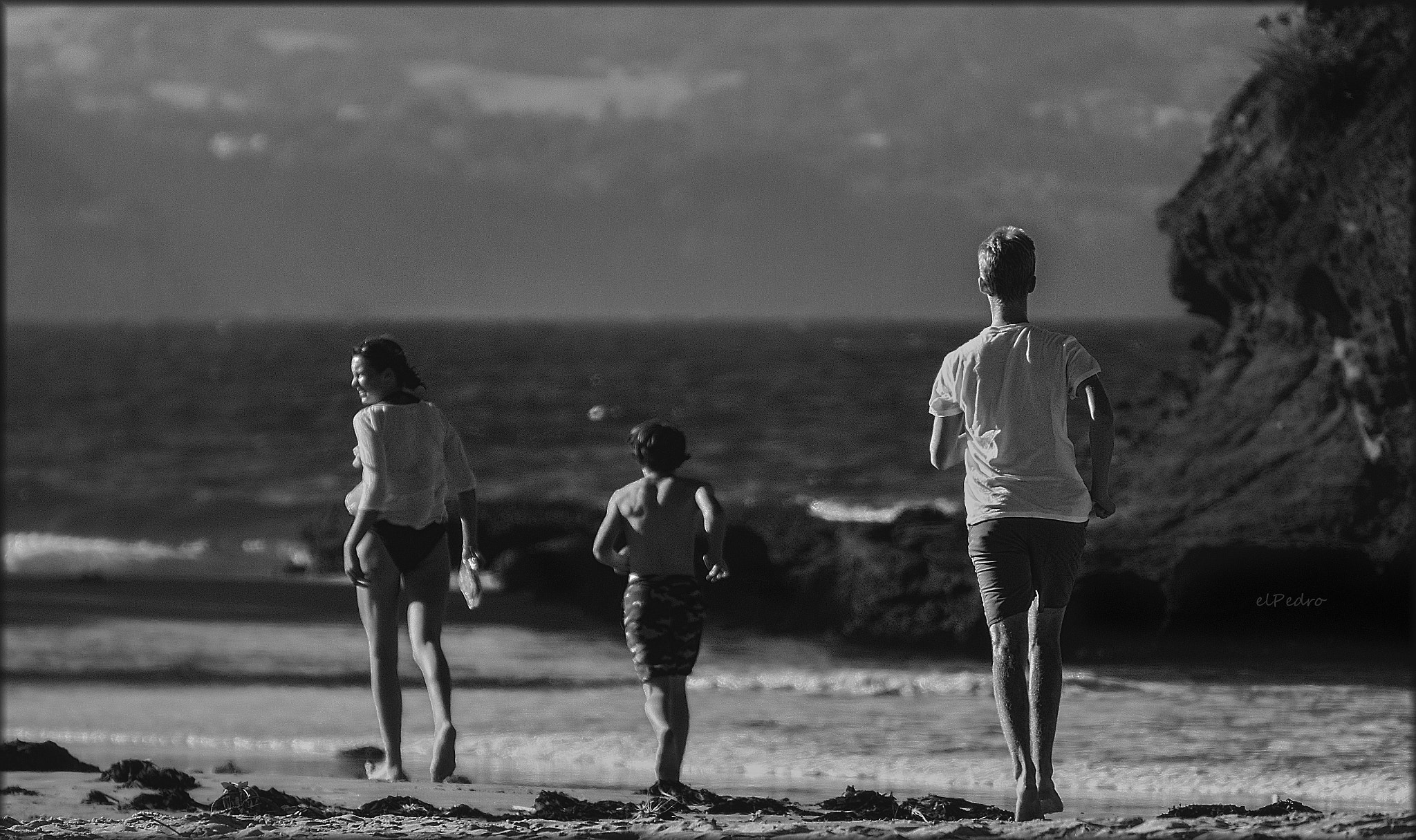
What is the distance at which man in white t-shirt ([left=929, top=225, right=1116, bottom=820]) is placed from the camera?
5.14m

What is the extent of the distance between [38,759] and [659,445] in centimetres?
322

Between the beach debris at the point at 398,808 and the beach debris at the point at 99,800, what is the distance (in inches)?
42.7

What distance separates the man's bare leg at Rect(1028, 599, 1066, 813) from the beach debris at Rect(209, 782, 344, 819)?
239 cm

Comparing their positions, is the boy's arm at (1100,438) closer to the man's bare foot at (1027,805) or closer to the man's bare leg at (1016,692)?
the man's bare leg at (1016,692)

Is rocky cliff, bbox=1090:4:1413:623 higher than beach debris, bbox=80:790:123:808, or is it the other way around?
rocky cliff, bbox=1090:4:1413:623

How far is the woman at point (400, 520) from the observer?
6.39 metres

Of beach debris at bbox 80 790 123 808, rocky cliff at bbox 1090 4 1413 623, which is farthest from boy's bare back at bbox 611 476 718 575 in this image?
rocky cliff at bbox 1090 4 1413 623

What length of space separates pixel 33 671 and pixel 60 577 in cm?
670

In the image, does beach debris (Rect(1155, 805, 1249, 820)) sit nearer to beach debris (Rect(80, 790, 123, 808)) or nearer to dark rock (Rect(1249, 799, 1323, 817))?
dark rock (Rect(1249, 799, 1323, 817))

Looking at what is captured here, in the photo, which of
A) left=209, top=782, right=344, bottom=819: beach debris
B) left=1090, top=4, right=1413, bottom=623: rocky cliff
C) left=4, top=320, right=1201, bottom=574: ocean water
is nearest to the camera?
left=209, top=782, right=344, bottom=819: beach debris

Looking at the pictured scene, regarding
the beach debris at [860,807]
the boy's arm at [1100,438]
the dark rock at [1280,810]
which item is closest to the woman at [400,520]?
the beach debris at [860,807]

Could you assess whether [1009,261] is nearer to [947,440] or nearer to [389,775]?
[947,440]

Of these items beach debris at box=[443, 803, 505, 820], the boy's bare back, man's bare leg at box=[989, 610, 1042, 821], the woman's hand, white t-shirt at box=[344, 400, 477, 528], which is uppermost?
white t-shirt at box=[344, 400, 477, 528]

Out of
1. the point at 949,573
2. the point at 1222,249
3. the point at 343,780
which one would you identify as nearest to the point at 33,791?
the point at 343,780
